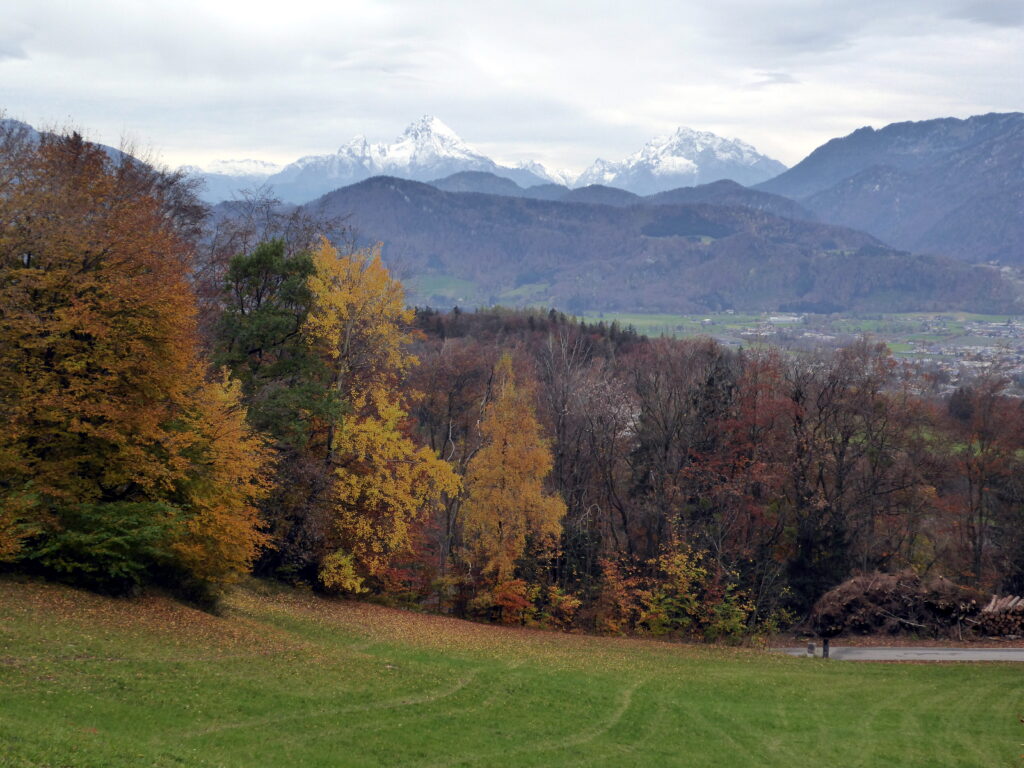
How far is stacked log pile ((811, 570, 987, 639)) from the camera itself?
36594 millimetres

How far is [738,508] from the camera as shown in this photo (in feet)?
142

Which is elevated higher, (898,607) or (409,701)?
(409,701)

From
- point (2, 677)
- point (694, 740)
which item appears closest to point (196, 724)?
point (2, 677)

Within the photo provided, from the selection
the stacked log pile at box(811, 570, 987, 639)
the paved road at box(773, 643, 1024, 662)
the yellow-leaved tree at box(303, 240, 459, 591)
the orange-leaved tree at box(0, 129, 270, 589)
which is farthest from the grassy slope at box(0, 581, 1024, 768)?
the stacked log pile at box(811, 570, 987, 639)

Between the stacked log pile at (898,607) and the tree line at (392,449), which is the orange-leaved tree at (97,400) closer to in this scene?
the tree line at (392,449)

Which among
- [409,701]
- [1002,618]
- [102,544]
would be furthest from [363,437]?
[1002,618]

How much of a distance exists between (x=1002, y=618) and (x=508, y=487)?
21.5 metres

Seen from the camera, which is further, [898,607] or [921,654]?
[898,607]

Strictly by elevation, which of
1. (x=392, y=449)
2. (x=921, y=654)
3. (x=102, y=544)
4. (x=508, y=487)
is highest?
(x=392, y=449)

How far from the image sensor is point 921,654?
3328 centimetres

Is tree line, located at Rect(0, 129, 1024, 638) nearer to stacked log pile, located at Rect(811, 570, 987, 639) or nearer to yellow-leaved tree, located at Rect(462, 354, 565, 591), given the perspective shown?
yellow-leaved tree, located at Rect(462, 354, 565, 591)

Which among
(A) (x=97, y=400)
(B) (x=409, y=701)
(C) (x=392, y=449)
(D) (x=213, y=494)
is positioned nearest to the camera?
(B) (x=409, y=701)

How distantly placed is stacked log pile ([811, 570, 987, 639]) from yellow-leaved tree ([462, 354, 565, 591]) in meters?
13.5

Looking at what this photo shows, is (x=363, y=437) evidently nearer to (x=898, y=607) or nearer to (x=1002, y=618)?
(x=898, y=607)
